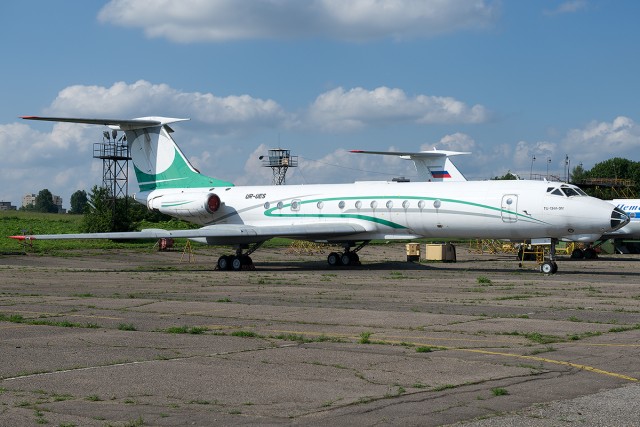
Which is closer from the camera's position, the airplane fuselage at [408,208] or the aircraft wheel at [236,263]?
the airplane fuselage at [408,208]

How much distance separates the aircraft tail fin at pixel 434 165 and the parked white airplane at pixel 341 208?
42.7 ft

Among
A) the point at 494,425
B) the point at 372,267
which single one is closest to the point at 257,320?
the point at 494,425

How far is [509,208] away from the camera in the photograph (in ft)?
95.2

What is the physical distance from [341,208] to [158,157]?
8762 millimetres

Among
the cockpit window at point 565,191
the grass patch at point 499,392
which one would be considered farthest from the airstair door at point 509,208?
the grass patch at point 499,392

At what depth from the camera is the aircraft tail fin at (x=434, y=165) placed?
154 ft

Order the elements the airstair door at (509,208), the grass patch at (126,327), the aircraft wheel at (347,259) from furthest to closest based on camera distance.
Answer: the aircraft wheel at (347,259) → the airstair door at (509,208) → the grass patch at (126,327)

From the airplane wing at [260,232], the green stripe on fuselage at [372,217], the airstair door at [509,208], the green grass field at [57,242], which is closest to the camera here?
the airstair door at [509,208]

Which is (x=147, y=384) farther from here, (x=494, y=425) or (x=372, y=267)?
(x=372, y=267)

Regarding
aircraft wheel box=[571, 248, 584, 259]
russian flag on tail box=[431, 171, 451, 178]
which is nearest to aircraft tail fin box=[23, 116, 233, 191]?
russian flag on tail box=[431, 171, 451, 178]

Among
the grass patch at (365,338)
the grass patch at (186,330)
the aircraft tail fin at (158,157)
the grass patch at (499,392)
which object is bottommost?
the grass patch at (499,392)

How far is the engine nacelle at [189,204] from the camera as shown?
3516 centimetres

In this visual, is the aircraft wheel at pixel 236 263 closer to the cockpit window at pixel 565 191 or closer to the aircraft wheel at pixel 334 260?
the aircraft wheel at pixel 334 260

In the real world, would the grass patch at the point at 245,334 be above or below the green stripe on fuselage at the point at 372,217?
below
